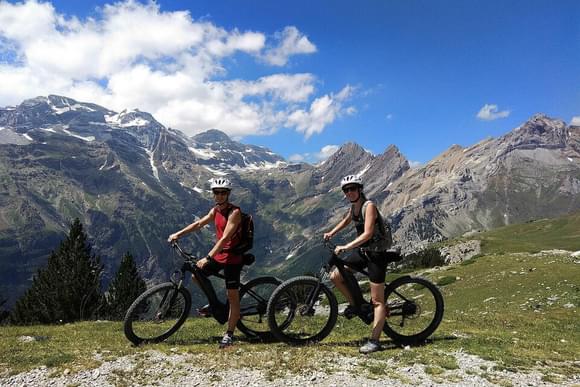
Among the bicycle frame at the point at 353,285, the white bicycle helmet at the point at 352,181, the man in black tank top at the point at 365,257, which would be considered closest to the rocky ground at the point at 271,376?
the man in black tank top at the point at 365,257

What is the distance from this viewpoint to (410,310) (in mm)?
12570

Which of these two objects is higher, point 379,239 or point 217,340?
point 379,239

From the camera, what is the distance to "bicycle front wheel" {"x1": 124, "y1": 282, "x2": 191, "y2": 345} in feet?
40.6

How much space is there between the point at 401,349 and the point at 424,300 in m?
1.51

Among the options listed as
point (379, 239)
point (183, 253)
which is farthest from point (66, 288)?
point (379, 239)

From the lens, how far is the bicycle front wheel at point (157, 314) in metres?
12.4

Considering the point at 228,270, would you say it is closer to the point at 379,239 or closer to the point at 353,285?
the point at 353,285

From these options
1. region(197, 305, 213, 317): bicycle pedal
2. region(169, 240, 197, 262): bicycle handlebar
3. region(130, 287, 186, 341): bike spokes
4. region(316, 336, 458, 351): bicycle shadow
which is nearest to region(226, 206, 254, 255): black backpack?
region(169, 240, 197, 262): bicycle handlebar

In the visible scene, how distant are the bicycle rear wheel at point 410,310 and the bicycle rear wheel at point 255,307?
3.34 m

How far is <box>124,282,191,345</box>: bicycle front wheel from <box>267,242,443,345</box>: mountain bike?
9.26 feet

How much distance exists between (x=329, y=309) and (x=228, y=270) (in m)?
3.10

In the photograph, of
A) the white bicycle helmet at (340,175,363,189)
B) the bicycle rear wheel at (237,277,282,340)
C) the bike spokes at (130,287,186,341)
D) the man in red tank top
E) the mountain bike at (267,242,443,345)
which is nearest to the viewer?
the white bicycle helmet at (340,175,363,189)

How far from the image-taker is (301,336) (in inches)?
492

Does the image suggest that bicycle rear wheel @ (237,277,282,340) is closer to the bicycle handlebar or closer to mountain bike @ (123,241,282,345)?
mountain bike @ (123,241,282,345)
